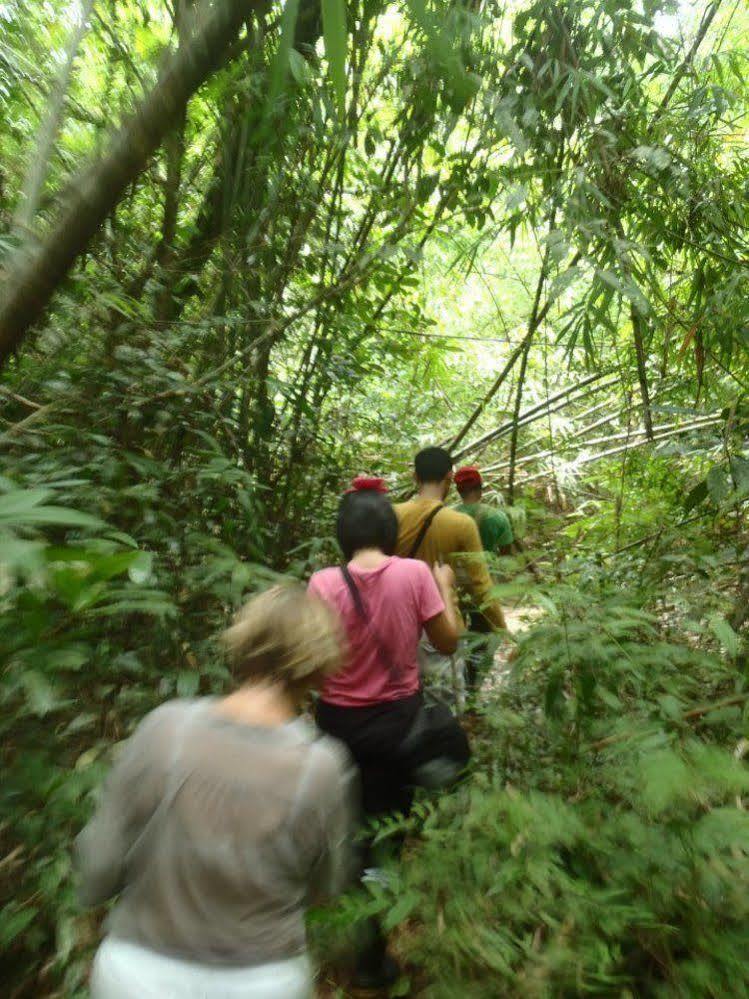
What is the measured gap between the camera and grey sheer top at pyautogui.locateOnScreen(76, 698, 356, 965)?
3.62 ft

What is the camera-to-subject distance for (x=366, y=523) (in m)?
2.09

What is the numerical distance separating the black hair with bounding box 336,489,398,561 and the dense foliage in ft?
1.32

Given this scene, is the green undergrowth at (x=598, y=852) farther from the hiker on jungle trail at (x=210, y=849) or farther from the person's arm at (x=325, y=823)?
the hiker on jungle trail at (x=210, y=849)

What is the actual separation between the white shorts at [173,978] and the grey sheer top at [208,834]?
0.02 m

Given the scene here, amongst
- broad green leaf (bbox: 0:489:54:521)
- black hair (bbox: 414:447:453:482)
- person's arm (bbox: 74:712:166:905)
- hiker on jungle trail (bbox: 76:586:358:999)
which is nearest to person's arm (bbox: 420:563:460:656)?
black hair (bbox: 414:447:453:482)

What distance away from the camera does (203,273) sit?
3.24 metres

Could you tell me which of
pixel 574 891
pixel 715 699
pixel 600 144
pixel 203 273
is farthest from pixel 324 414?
pixel 574 891

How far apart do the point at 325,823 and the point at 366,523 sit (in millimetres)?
1018

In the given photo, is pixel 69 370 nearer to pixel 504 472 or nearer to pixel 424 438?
pixel 424 438

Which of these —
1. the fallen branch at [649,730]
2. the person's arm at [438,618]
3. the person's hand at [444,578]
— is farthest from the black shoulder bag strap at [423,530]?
the fallen branch at [649,730]

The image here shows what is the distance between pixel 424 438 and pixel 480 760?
3.00m

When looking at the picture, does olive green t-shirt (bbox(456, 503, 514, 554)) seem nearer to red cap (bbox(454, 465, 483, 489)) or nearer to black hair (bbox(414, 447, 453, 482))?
red cap (bbox(454, 465, 483, 489))

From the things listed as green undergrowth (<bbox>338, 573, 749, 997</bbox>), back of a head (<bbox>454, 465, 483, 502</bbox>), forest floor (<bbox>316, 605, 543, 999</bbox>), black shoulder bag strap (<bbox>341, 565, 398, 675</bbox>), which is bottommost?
forest floor (<bbox>316, 605, 543, 999</bbox>)

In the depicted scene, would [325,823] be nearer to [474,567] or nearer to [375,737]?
[375,737]
